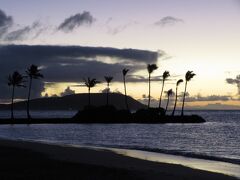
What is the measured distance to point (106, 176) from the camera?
76.8ft

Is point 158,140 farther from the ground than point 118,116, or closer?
closer

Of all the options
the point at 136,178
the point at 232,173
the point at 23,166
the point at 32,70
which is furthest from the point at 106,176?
the point at 32,70

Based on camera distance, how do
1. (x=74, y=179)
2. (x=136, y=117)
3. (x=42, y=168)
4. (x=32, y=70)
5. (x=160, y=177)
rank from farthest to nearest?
1. (x=136, y=117)
2. (x=32, y=70)
3. (x=42, y=168)
4. (x=160, y=177)
5. (x=74, y=179)

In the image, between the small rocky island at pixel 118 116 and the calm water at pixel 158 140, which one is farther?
the small rocky island at pixel 118 116

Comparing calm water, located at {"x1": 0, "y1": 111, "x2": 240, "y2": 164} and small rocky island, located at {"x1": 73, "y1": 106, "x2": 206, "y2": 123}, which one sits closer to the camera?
calm water, located at {"x1": 0, "y1": 111, "x2": 240, "y2": 164}

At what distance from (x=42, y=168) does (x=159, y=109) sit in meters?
119

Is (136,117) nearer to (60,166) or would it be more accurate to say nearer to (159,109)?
(159,109)

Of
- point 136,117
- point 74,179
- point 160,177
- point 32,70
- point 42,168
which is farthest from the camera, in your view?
point 136,117

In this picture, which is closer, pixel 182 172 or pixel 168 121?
pixel 182 172

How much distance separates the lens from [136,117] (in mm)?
137500

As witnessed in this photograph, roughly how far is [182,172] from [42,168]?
27.5 feet

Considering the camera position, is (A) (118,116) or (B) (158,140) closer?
(B) (158,140)

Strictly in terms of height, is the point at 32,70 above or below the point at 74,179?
above

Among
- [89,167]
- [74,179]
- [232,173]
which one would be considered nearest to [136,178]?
[74,179]
